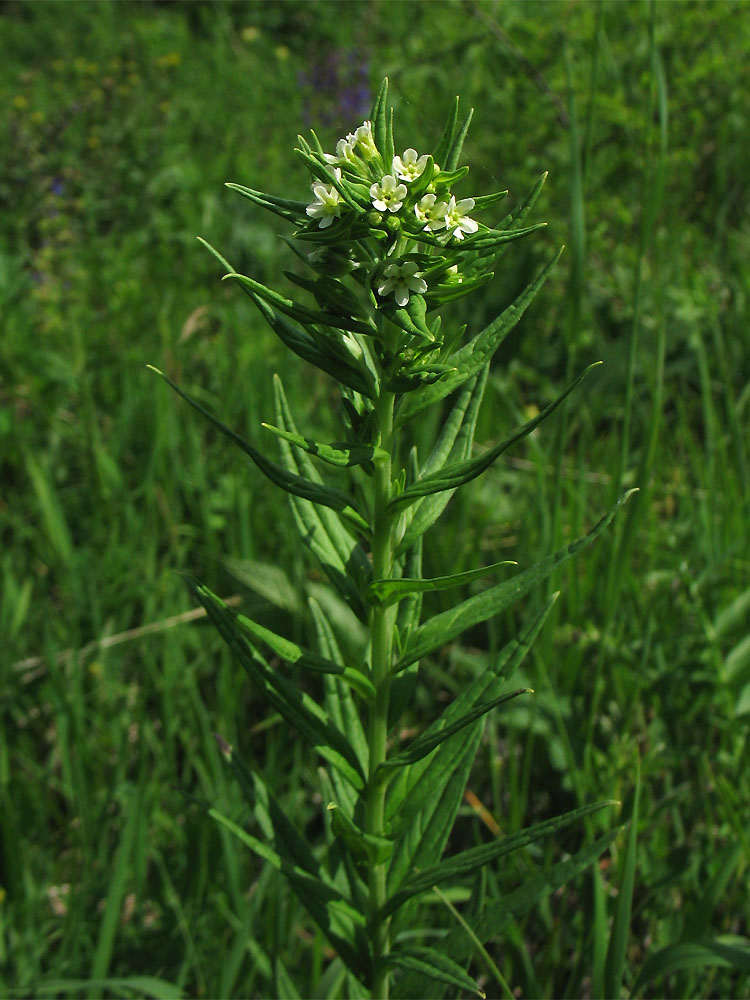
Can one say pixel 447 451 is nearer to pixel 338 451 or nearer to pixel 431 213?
pixel 338 451

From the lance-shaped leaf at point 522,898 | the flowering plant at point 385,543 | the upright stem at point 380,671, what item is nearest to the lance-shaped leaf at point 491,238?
the flowering plant at point 385,543

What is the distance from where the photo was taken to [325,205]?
104 cm

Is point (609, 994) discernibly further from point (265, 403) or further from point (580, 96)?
point (580, 96)

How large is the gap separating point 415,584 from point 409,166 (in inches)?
18.7

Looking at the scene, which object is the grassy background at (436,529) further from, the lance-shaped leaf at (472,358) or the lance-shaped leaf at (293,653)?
the lance-shaped leaf at (472,358)

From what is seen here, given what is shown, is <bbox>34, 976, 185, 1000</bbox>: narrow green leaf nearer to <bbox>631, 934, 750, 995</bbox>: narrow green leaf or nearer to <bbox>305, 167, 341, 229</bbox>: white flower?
<bbox>631, 934, 750, 995</bbox>: narrow green leaf

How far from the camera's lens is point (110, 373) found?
342 cm

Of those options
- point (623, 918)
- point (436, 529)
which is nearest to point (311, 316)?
point (623, 918)

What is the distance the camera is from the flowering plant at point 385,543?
105 cm

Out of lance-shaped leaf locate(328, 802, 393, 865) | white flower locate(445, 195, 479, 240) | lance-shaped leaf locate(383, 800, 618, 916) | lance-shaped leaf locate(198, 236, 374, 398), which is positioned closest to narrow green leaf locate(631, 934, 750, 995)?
lance-shaped leaf locate(383, 800, 618, 916)

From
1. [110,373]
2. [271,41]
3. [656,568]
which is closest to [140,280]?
[110,373]

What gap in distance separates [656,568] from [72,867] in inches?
61.9

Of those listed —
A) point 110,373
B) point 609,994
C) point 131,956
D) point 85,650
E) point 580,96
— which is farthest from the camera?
point 580,96

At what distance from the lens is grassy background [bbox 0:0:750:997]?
70.3 inches
